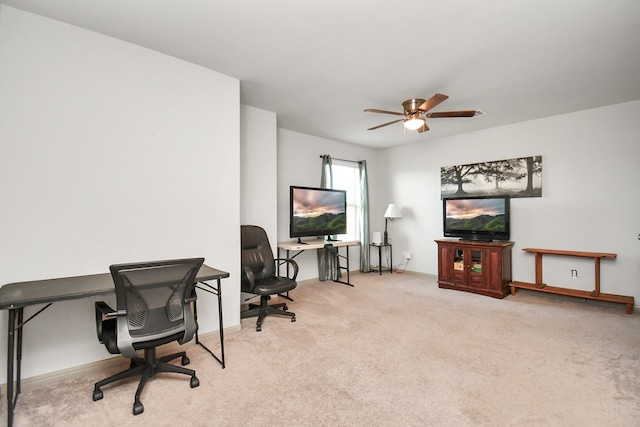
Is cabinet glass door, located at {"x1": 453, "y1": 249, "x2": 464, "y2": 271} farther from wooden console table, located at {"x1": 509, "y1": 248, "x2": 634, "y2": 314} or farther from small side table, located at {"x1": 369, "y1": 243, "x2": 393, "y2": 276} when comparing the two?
small side table, located at {"x1": 369, "y1": 243, "x2": 393, "y2": 276}

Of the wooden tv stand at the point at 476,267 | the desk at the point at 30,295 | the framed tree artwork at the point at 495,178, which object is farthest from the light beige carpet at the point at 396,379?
the framed tree artwork at the point at 495,178

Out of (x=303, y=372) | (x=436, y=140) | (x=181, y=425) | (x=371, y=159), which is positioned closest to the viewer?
(x=181, y=425)

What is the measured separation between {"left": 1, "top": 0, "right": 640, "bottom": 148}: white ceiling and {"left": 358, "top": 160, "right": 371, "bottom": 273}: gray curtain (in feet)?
7.16

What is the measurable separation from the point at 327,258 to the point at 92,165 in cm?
364

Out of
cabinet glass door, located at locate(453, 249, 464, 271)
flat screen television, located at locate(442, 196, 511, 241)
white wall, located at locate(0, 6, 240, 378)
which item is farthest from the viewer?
cabinet glass door, located at locate(453, 249, 464, 271)

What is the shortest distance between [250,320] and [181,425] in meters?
1.71

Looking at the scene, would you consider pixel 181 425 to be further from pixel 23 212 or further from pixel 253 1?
pixel 253 1

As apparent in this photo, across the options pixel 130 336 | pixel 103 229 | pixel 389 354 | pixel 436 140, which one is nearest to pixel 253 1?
pixel 103 229

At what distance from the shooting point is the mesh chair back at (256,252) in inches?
139

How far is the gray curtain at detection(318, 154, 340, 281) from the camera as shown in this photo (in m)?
5.15

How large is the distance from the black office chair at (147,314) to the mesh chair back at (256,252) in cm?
143

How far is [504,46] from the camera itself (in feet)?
8.09

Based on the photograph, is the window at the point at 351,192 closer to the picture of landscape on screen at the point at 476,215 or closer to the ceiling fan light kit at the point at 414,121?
the picture of landscape on screen at the point at 476,215

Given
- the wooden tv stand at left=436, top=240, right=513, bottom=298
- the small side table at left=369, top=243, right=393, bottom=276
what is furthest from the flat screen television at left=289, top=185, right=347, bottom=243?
the wooden tv stand at left=436, top=240, right=513, bottom=298
